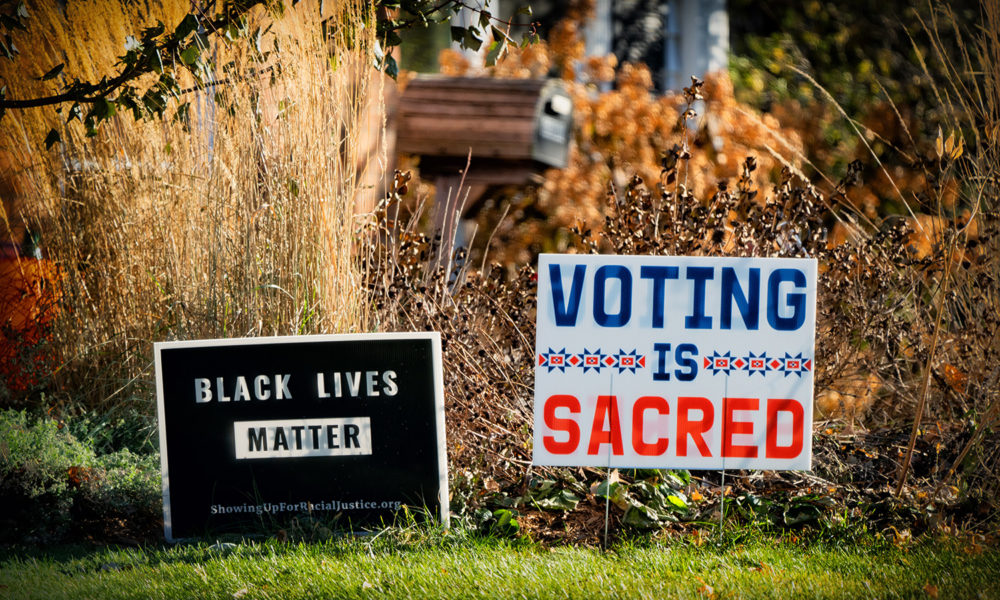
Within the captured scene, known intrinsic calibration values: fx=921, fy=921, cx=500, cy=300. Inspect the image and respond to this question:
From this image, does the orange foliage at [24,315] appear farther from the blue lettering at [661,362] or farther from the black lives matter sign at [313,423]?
the blue lettering at [661,362]

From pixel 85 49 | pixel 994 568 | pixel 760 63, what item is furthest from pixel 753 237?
pixel 760 63

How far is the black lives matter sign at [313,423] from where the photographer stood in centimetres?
358

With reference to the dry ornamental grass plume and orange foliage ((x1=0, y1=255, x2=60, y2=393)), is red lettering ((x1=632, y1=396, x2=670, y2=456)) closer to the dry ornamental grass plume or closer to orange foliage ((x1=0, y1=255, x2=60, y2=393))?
the dry ornamental grass plume

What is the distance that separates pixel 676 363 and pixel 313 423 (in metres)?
1.43

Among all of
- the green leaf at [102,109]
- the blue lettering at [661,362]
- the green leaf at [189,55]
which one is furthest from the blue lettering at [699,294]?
the green leaf at [102,109]

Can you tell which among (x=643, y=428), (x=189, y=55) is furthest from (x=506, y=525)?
(x=189, y=55)

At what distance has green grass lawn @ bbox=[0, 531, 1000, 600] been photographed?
9.95ft

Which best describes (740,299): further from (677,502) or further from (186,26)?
(186,26)

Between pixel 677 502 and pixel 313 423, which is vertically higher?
pixel 313 423

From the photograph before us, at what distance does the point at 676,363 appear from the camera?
11.6 ft

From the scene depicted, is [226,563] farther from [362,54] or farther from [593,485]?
[362,54]

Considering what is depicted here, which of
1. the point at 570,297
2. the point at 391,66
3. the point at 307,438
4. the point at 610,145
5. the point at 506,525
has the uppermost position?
the point at 391,66

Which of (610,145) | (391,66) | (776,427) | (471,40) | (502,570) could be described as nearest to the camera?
(502,570)

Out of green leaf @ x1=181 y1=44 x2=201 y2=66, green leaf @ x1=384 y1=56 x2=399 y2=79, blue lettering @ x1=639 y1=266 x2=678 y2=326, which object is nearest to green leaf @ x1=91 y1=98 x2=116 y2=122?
green leaf @ x1=181 y1=44 x2=201 y2=66
